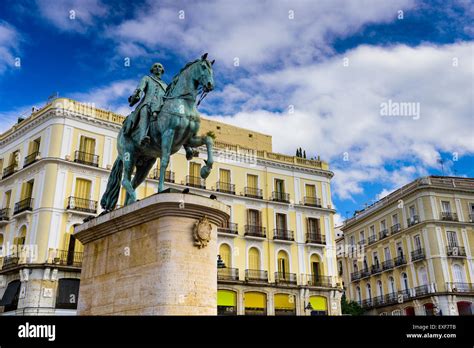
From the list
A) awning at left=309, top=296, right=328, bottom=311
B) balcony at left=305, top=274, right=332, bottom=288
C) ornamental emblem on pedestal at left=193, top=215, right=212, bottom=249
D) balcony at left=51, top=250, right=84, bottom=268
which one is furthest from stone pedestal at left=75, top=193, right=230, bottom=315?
balcony at left=305, top=274, right=332, bottom=288

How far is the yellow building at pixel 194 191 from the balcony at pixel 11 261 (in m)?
0.12

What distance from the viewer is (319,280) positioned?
127ft

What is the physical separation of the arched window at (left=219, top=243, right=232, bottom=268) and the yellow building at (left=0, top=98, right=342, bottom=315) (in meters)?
0.07

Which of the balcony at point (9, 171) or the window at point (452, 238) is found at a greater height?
the balcony at point (9, 171)

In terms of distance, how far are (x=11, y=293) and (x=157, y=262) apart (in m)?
23.6

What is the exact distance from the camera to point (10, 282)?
2975 centimetres

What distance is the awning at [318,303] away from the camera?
37.6m

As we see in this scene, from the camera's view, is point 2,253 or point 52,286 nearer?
point 52,286

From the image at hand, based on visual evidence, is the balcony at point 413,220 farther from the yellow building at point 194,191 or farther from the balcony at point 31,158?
the balcony at point 31,158

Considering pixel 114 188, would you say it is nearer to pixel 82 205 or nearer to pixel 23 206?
pixel 82 205

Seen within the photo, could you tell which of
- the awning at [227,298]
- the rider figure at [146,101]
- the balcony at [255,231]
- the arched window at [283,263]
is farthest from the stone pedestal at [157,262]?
the arched window at [283,263]
